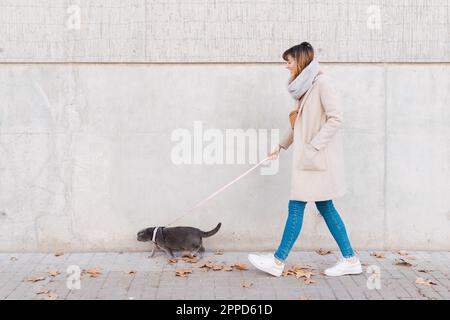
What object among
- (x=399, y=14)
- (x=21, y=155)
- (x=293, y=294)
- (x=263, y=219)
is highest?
(x=399, y=14)

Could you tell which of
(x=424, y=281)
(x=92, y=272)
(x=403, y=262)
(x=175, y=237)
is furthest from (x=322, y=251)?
(x=92, y=272)

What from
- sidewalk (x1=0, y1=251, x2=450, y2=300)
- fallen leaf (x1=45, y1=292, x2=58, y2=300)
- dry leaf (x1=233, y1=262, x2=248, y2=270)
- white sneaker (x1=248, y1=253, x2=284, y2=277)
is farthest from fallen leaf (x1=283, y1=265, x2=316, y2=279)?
fallen leaf (x1=45, y1=292, x2=58, y2=300)

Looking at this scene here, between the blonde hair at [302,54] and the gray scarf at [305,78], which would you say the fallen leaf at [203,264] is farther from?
the blonde hair at [302,54]

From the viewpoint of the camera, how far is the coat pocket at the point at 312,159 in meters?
5.15

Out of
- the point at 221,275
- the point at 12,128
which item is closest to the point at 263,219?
the point at 221,275

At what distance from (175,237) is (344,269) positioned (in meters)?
1.60

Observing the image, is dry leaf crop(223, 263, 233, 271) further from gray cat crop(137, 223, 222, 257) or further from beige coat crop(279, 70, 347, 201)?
beige coat crop(279, 70, 347, 201)

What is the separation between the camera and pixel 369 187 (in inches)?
244

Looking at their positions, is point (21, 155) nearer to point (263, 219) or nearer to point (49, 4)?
point (49, 4)

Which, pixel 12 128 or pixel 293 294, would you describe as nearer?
pixel 293 294

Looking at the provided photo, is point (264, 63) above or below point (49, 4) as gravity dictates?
below

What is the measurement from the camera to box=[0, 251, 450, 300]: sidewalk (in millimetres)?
4855

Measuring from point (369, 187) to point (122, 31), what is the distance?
2929mm

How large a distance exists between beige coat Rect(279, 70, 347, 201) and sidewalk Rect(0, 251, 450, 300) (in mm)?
749
